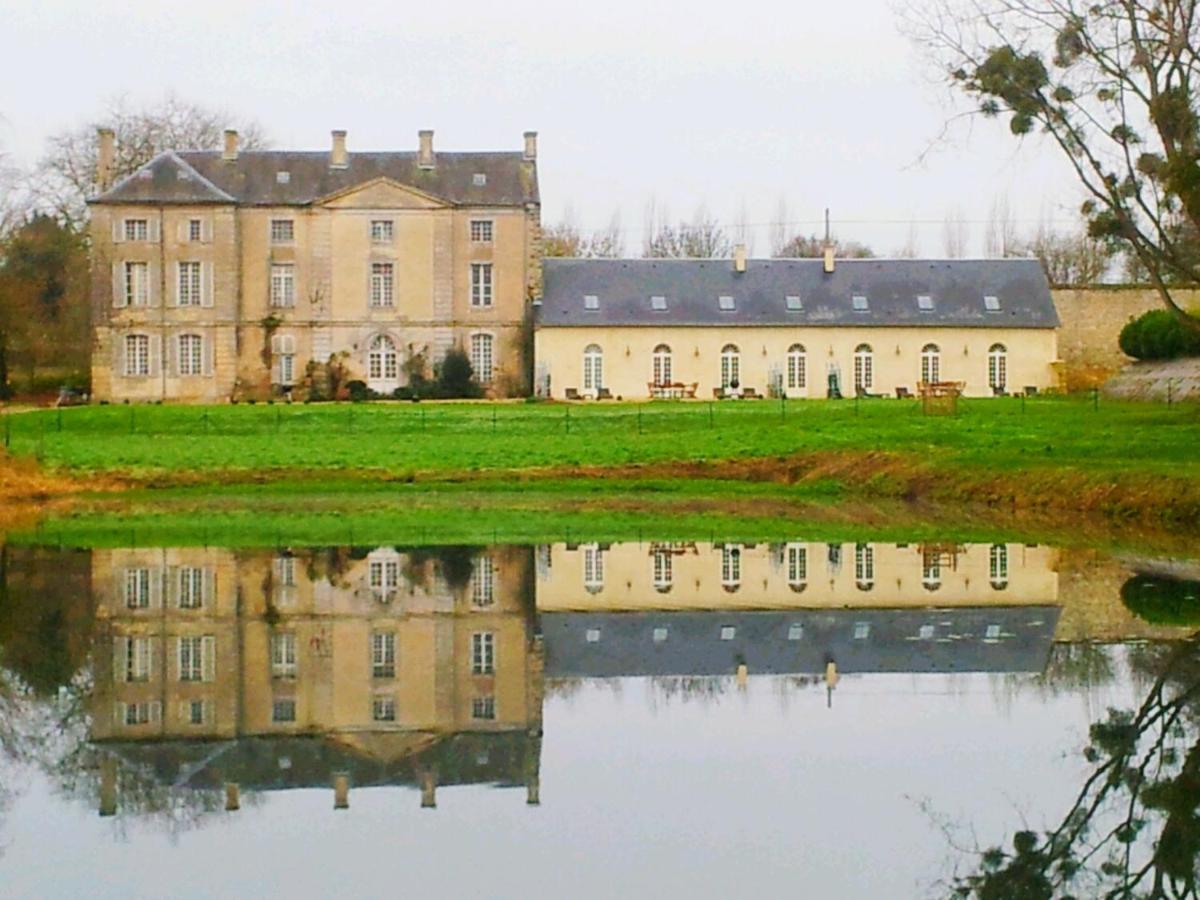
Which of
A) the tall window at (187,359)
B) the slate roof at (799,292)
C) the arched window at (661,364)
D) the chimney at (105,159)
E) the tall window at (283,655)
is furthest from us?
the chimney at (105,159)

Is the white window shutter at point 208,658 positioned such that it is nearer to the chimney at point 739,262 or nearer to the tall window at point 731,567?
the tall window at point 731,567

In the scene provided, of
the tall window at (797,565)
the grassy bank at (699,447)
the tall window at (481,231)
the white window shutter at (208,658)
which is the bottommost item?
the white window shutter at (208,658)

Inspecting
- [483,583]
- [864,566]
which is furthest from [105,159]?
[864,566]

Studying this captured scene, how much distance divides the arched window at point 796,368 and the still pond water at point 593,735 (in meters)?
35.0

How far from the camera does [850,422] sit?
35.4m

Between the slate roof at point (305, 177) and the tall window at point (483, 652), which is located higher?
the slate roof at point (305, 177)

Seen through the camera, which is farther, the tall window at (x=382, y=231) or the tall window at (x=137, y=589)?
the tall window at (x=382, y=231)

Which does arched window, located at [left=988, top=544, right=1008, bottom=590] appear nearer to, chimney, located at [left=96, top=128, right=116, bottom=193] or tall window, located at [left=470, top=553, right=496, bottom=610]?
tall window, located at [left=470, top=553, right=496, bottom=610]

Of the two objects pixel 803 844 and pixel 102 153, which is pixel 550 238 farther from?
pixel 803 844

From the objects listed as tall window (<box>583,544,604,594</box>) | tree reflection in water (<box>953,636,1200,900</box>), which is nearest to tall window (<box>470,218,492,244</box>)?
tall window (<box>583,544,604,594</box>)

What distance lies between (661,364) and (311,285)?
33.5 ft

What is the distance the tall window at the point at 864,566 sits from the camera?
53.4 feet

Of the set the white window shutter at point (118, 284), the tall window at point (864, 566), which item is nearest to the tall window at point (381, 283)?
the white window shutter at point (118, 284)

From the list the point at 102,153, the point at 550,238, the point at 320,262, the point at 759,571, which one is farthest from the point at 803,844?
the point at 550,238
